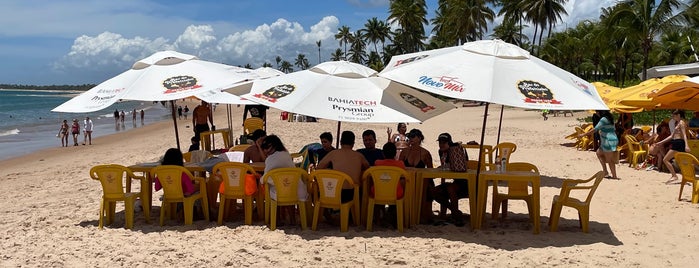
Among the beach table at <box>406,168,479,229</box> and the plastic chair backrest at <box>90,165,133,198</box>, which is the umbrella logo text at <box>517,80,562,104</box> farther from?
the plastic chair backrest at <box>90,165,133,198</box>

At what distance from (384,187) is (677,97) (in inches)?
296

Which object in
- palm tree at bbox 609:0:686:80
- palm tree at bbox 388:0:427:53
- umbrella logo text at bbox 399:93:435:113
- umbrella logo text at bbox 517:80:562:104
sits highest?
palm tree at bbox 388:0:427:53

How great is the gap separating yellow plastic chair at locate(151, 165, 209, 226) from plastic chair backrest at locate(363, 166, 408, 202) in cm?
199

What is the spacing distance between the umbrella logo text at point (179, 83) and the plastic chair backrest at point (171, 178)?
87cm

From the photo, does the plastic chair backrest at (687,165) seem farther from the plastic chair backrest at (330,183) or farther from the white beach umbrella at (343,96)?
the plastic chair backrest at (330,183)

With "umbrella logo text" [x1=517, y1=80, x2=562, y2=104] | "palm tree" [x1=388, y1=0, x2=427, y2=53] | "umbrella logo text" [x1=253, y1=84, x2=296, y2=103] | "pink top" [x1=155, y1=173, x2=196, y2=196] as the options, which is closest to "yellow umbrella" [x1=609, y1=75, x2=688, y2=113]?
"umbrella logo text" [x1=517, y1=80, x2=562, y2=104]

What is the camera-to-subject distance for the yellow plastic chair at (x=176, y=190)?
20.9ft

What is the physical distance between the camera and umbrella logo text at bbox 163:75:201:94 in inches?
256

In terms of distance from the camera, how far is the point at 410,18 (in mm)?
68938

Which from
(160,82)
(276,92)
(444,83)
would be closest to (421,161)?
(444,83)

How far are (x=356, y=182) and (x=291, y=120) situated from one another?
2582cm

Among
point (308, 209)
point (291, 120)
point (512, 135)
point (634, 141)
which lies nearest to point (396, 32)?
point (291, 120)

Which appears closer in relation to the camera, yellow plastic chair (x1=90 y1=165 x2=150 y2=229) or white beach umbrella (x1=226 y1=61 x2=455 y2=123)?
white beach umbrella (x1=226 y1=61 x2=455 y2=123)

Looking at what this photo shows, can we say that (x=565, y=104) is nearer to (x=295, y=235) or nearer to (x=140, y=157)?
(x=295, y=235)
